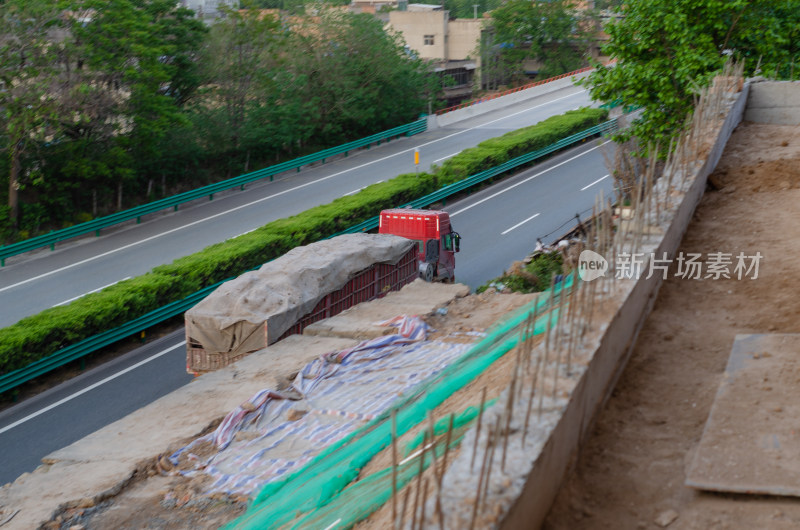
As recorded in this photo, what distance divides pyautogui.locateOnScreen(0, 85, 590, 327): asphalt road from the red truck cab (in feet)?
28.8

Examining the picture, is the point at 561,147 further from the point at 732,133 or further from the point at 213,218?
the point at 732,133

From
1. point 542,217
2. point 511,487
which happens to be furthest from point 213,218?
point 511,487

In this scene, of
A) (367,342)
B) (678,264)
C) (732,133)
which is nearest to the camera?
(678,264)

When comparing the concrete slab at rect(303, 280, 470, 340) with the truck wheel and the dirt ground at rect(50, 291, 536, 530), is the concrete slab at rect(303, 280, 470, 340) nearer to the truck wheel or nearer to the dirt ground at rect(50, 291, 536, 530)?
the truck wheel

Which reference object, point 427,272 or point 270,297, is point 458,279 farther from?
point 270,297

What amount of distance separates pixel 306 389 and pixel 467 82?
209 ft

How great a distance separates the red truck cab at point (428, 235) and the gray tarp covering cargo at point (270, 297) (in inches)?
136

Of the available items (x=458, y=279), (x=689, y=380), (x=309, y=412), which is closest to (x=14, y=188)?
(x=458, y=279)

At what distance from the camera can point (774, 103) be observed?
58.8 ft

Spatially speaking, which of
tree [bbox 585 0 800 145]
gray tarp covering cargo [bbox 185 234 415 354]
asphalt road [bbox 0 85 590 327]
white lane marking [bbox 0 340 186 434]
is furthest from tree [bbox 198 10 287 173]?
gray tarp covering cargo [bbox 185 234 415 354]

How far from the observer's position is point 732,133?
17.0 metres

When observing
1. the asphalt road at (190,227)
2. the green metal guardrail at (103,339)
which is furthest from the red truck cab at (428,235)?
the asphalt road at (190,227)

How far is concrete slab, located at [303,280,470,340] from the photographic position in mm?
15734

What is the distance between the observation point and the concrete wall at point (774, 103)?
17.7 metres
